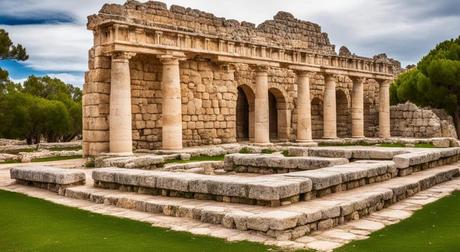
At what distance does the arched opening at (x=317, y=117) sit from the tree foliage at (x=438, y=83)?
27.8 feet

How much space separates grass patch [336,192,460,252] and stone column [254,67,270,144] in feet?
48.4

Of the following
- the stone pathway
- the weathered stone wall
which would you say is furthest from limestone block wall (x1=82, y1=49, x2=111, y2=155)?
the weathered stone wall

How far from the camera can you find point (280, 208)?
27.5ft

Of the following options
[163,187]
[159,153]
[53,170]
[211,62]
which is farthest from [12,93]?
[163,187]

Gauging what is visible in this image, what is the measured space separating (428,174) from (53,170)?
947 cm

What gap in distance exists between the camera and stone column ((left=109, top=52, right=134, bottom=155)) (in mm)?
18297

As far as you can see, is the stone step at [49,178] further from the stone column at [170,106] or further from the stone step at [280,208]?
the stone column at [170,106]

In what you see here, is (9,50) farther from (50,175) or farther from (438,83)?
(438,83)

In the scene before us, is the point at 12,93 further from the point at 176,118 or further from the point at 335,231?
the point at 335,231

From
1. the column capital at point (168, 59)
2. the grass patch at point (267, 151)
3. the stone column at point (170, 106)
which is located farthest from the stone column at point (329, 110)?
the column capital at point (168, 59)

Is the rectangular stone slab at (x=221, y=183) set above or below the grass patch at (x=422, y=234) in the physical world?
above

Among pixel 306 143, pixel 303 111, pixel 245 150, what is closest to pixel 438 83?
pixel 303 111

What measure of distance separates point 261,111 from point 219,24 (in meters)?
4.69

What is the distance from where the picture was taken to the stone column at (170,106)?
65.6ft
